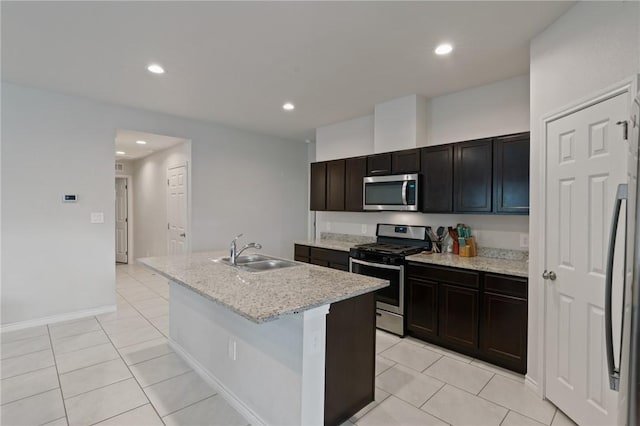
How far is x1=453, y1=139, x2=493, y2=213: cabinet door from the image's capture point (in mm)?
2979

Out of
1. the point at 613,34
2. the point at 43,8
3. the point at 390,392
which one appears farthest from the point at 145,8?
the point at 390,392

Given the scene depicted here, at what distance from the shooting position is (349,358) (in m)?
2.03

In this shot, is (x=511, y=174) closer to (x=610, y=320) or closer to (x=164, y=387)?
(x=610, y=320)

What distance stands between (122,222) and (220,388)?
6.68 m

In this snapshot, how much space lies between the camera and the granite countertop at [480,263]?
263cm

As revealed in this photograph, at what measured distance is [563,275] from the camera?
2.12 m

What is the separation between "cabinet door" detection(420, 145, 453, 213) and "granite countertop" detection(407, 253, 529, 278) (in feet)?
1.64

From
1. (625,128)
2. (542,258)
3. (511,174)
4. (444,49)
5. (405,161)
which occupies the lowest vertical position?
(542,258)

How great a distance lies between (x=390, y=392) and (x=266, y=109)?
142 inches

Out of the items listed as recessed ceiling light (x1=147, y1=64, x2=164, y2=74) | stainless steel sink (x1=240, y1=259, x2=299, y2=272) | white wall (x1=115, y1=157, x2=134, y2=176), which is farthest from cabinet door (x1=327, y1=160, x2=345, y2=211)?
white wall (x1=115, y1=157, x2=134, y2=176)

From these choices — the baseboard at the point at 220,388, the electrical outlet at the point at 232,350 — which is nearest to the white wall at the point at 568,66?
the baseboard at the point at 220,388

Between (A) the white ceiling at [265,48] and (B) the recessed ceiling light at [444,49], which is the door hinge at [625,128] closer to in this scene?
(A) the white ceiling at [265,48]

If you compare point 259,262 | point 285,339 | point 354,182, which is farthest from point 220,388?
point 354,182

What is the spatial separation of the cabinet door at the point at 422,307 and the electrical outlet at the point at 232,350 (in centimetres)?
187
